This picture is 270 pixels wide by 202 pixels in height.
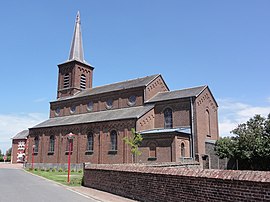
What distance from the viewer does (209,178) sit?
8141 millimetres

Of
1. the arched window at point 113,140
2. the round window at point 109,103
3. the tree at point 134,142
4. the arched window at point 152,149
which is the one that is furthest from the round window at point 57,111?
the arched window at point 152,149

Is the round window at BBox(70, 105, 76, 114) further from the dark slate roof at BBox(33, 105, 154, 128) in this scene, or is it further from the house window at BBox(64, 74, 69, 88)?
the house window at BBox(64, 74, 69, 88)

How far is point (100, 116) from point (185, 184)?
30.6m

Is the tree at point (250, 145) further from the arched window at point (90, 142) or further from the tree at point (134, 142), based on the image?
the arched window at point (90, 142)

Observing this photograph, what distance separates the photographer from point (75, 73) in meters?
49.3

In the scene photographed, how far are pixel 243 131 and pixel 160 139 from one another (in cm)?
887

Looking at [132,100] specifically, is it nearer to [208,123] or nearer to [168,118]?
[168,118]

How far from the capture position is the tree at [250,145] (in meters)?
27.6

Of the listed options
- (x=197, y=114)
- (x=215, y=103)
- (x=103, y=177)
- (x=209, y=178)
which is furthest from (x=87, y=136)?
(x=209, y=178)

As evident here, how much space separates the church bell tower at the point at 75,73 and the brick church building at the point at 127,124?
0.94ft

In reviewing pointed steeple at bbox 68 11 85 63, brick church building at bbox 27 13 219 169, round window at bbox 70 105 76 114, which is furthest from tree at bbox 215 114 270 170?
pointed steeple at bbox 68 11 85 63

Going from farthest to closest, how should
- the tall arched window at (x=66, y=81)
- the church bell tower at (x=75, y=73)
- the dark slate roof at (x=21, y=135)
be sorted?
the dark slate roof at (x=21, y=135) → the tall arched window at (x=66, y=81) → the church bell tower at (x=75, y=73)

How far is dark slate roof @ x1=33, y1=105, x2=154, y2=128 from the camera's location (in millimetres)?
34925

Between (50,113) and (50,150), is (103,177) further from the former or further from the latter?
(50,113)
